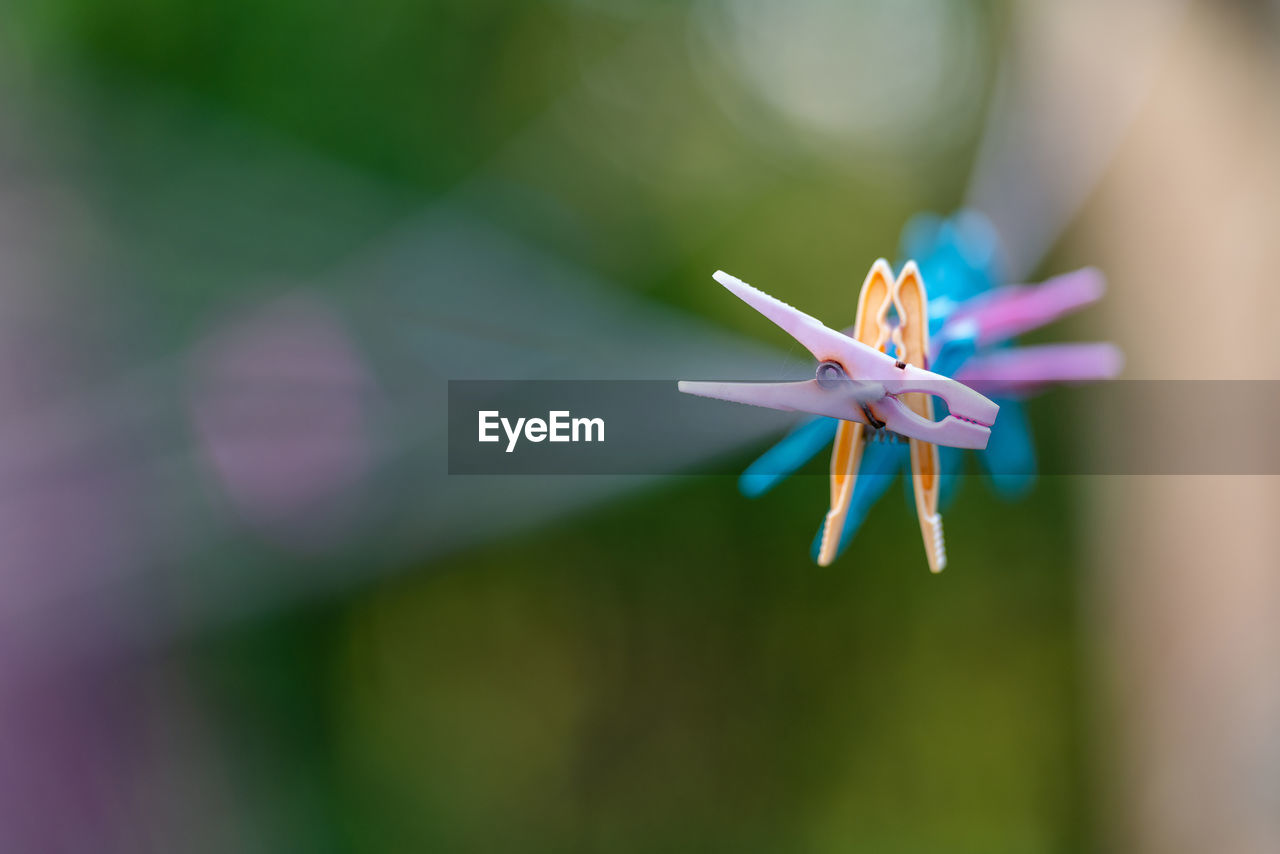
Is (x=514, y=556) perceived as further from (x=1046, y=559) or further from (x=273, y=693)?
(x=1046, y=559)

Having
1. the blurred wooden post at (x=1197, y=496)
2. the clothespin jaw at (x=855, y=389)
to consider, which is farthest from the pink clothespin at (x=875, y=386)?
the blurred wooden post at (x=1197, y=496)

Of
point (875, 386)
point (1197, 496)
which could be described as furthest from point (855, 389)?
point (1197, 496)

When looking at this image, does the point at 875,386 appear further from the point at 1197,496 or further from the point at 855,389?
the point at 1197,496

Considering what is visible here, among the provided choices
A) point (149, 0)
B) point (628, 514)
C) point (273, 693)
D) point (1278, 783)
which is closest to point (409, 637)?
point (273, 693)

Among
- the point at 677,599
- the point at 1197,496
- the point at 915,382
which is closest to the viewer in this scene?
the point at 915,382

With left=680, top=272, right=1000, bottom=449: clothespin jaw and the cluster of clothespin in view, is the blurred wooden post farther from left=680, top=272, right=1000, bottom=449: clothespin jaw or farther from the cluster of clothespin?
left=680, top=272, right=1000, bottom=449: clothespin jaw

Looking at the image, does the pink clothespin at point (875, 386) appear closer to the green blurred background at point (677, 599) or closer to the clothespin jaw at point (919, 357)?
the clothespin jaw at point (919, 357)

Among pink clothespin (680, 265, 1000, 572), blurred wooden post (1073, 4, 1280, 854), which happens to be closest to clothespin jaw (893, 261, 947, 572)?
pink clothespin (680, 265, 1000, 572)
